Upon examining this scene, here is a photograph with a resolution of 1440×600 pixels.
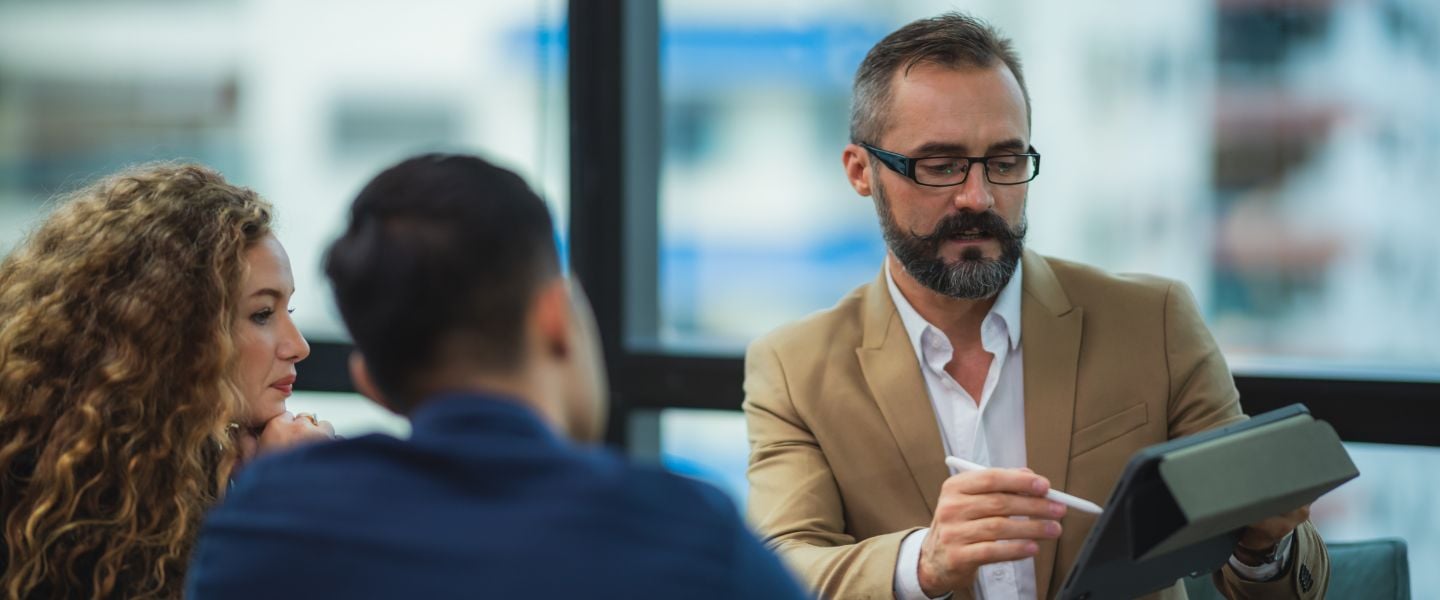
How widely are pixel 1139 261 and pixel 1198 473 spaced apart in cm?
150

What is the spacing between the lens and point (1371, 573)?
209 cm

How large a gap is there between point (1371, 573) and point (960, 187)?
85 cm

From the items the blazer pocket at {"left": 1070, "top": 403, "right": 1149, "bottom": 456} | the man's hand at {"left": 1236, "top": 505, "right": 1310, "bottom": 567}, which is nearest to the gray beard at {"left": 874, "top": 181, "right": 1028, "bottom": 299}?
the blazer pocket at {"left": 1070, "top": 403, "right": 1149, "bottom": 456}

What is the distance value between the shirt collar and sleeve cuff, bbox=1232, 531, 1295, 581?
1.31 feet

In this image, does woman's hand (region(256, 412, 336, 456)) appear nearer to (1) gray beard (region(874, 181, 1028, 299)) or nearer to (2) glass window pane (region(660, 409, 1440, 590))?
(1) gray beard (region(874, 181, 1028, 299))

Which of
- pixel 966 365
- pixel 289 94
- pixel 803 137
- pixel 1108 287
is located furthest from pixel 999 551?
pixel 289 94

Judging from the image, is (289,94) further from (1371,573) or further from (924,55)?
(1371,573)

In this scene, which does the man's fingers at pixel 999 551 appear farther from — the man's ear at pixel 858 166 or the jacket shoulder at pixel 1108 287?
the man's ear at pixel 858 166

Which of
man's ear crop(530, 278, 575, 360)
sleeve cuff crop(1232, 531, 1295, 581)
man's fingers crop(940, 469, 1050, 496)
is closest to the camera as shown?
man's ear crop(530, 278, 575, 360)

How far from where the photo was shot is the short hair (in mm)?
2062

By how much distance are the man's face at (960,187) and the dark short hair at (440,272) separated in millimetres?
1068

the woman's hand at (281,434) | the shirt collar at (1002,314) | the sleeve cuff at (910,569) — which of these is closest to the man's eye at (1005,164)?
the shirt collar at (1002,314)

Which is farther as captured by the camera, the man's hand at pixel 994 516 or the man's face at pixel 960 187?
the man's face at pixel 960 187

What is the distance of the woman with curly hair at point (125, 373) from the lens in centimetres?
150
